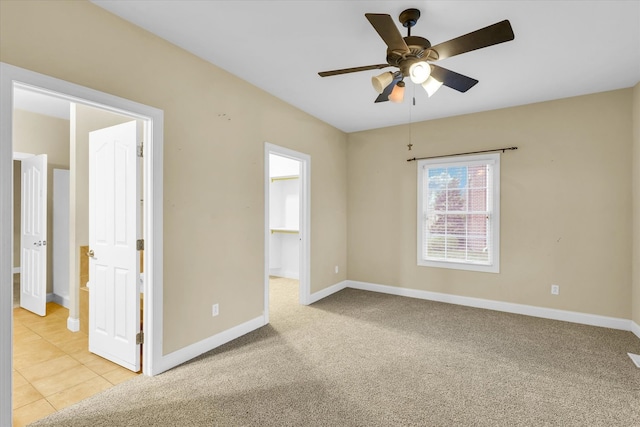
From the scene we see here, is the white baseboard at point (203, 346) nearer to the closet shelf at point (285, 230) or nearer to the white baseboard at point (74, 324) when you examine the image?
the white baseboard at point (74, 324)

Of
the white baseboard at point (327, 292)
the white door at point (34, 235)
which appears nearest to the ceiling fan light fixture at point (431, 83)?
the white baseboard at point (327, 292)

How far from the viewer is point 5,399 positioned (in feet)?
5.68

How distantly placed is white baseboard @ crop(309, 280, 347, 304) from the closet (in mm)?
1160

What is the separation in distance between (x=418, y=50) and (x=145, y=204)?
92.1 inches

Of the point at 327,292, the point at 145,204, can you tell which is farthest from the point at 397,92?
the point at 327,292

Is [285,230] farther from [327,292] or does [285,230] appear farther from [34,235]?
[34,235]

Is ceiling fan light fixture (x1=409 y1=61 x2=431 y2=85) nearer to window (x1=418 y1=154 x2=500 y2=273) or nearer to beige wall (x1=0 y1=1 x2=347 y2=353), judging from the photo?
beige wall (x1=0 y1=1 x2=347 y2=353)

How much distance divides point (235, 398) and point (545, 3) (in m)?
3.47

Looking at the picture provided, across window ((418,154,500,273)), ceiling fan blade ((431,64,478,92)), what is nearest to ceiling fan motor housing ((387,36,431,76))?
ceiling fan blade ((431,64,478,92))

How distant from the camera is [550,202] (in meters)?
3.83

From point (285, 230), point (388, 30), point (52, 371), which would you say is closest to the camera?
point (388, 30)

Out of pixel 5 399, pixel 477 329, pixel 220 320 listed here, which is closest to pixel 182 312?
pixel 220 320

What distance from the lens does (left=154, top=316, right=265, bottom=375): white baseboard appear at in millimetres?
2539

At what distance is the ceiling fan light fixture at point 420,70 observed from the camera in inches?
79.7
